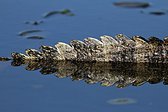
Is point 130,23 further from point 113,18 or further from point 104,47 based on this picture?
point 104,47

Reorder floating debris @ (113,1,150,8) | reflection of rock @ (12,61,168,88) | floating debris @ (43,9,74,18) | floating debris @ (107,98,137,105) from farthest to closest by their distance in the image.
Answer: floating debris @ (113,1,150,8)
floating debris @ (43,9,74,18)
reflection of rock @ (12,61,168,88)
floating debris @ (107,98,137,105)

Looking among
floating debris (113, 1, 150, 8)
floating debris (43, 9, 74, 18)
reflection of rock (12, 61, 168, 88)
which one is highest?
floating debris (113, 1, 150, 8)

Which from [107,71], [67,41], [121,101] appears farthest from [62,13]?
[121,101]

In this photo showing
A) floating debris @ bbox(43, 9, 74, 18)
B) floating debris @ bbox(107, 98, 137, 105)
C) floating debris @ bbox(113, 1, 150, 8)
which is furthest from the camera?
floating debris @ bbox(113, 1, 150, 8)

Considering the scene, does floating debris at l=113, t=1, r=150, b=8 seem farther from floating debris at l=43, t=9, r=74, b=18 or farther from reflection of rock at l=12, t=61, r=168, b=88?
reflection of rock at l=12, t=61, r=168, b=88

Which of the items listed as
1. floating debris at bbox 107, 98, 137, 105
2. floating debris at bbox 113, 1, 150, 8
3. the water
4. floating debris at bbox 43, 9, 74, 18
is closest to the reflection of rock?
the water

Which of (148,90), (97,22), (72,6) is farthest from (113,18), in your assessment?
(148,90)

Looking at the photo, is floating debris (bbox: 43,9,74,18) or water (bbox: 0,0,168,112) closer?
water (bbox: 0,0,168,112)
